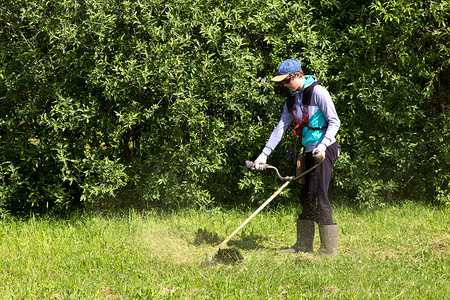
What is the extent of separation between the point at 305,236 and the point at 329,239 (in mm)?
367

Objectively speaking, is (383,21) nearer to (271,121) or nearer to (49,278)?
(271,121)

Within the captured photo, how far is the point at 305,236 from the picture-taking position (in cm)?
574

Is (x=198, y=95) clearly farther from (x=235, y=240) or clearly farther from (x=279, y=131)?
(x=235, y=240)

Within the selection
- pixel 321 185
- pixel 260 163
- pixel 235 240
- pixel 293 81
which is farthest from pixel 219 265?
pixel 293 81

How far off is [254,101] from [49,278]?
315 cm

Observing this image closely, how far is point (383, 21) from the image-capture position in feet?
22.0

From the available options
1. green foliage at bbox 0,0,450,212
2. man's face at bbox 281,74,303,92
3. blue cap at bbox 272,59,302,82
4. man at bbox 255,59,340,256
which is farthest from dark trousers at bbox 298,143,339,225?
green foliage at bbox 0,0,450,212

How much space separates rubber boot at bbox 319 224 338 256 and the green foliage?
1.46 metres

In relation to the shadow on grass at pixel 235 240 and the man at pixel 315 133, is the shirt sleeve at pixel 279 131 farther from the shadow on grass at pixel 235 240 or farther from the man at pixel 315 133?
the shadow on grass at pixel 235 240

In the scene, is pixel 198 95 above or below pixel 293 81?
below

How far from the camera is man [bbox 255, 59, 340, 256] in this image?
5.23 meters

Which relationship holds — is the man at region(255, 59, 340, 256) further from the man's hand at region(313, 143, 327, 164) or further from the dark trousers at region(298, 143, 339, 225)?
the man's hand at region(313, 143, 327, 164)

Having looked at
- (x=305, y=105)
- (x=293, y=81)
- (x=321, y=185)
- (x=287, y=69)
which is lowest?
(x=321, y=185)

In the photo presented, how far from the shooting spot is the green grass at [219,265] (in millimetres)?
4586
